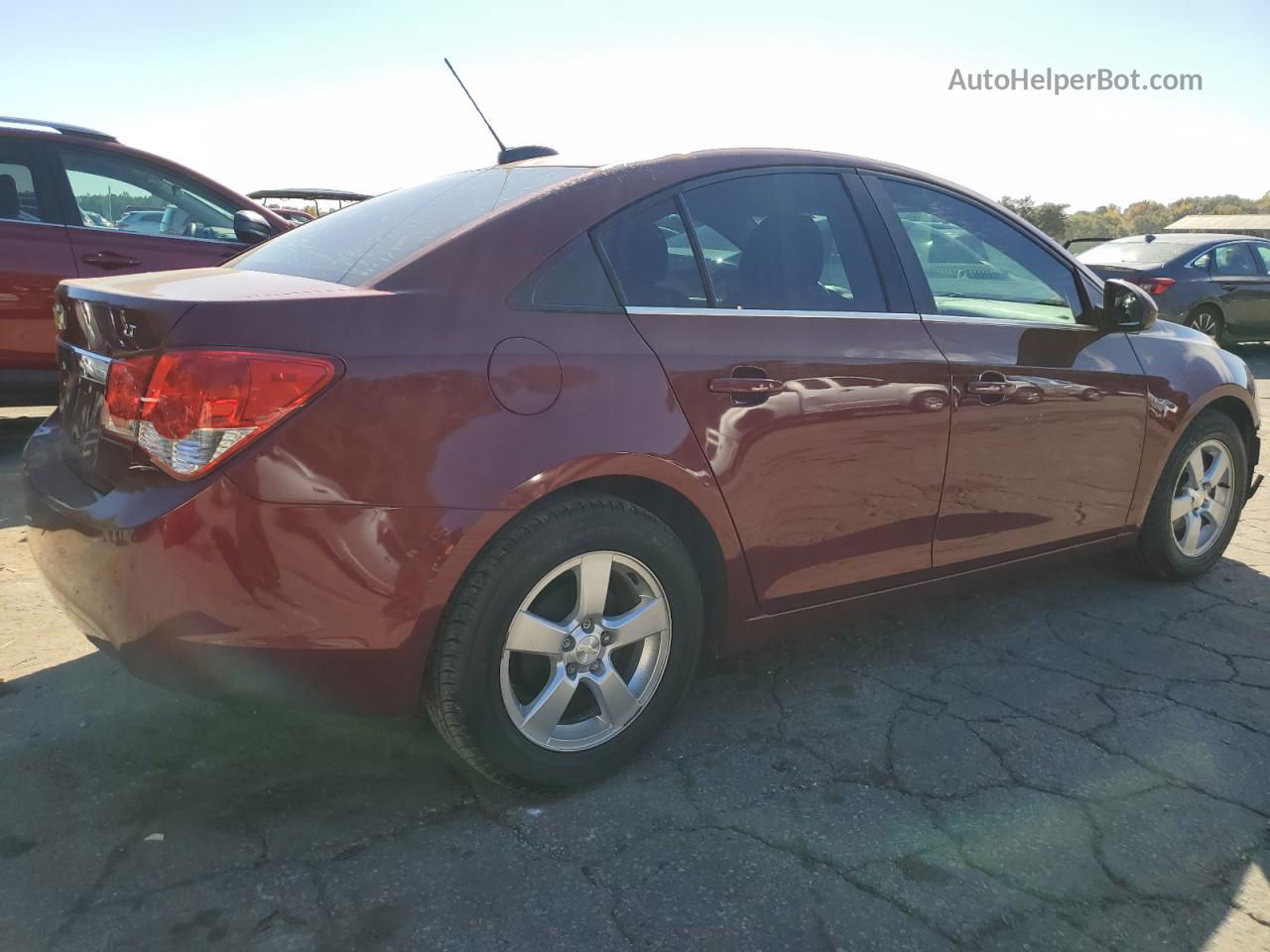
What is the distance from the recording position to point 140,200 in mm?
5613

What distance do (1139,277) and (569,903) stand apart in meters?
11.2

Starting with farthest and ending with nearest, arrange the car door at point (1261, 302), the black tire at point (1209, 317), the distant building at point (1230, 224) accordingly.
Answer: the distant building at point (1230, 224) → the car door at point (1261, 302) → the black tire at point (1209, 317)

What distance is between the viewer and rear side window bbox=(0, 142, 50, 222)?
529 cm

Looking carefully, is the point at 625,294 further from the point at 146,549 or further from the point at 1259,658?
the point at 1259,658

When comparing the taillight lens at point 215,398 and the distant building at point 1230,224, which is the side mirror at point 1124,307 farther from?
the distant building at point 1230,224

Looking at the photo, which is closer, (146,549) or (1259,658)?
(146,549)

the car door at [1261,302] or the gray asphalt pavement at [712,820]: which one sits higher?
the car door at [1261,302]

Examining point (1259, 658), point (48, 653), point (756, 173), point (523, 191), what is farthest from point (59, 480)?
point (1259, 658)

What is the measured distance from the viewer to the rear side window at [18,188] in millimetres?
5293

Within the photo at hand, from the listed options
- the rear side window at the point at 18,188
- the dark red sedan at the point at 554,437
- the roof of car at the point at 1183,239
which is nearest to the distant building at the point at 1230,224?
the roof of car at the point at 1183,239

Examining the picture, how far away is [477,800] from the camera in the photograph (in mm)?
2387

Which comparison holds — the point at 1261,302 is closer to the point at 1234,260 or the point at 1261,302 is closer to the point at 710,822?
the point at 1234,260

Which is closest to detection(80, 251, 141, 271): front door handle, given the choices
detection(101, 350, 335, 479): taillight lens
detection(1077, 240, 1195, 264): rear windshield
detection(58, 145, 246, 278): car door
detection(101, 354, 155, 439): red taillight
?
detection(58, 145, 246, 278): car door

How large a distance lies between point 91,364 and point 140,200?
154 inches
